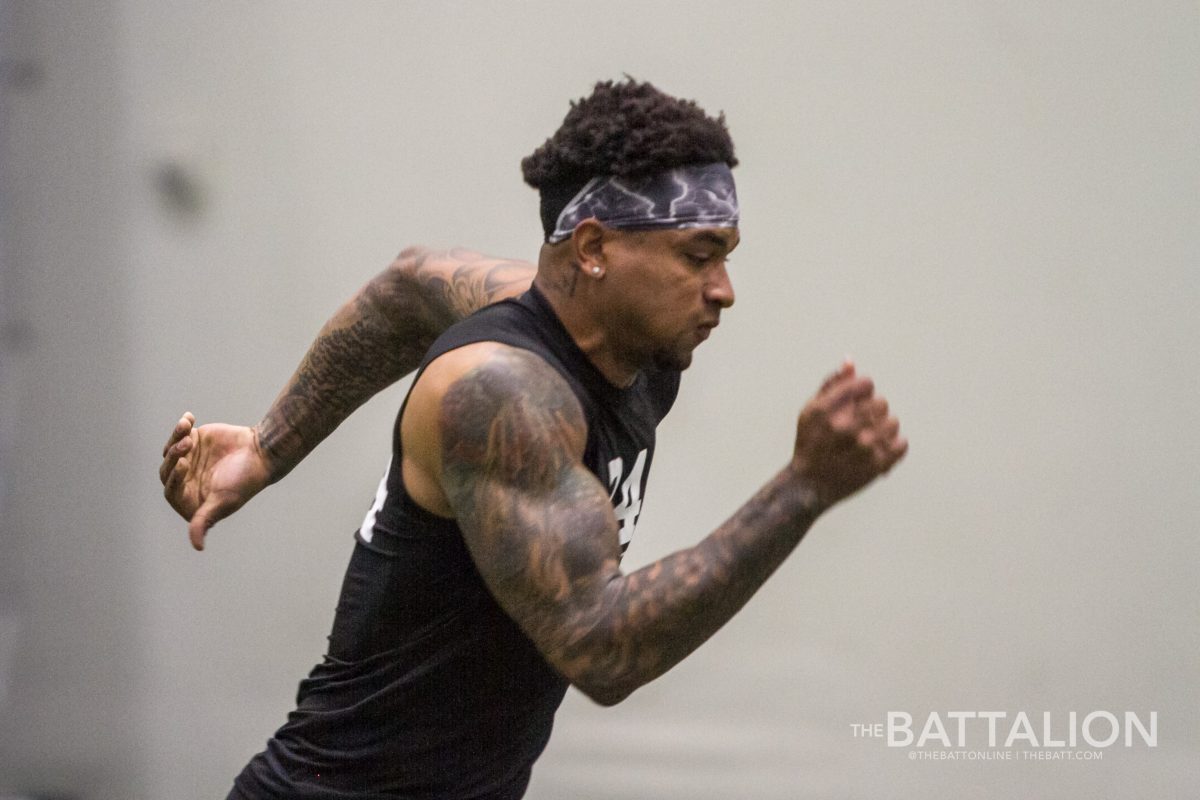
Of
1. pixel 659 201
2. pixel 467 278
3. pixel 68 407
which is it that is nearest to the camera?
pixel 659 201

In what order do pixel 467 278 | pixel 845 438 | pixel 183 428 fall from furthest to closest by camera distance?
pixel 467 278, pixel 183 428, pixel 845 438

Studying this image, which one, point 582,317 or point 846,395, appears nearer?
point 846,395

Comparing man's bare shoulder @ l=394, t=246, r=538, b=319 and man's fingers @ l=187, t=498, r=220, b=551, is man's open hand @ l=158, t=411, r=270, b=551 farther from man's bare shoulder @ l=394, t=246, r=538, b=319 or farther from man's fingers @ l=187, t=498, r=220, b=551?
man's bare shoulder @ l=394, t=246, r=538, b=319

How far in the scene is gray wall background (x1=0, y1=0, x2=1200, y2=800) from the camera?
2576mm

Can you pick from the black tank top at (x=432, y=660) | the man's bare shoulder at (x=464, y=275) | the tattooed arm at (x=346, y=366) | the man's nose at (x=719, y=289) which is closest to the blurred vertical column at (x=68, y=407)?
the tattooed arm at (x=346, y=366)

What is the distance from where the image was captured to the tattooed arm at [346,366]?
1.74 m

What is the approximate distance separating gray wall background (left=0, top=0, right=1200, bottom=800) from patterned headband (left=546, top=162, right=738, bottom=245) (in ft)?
3.94

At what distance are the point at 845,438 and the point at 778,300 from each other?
4.81 feet

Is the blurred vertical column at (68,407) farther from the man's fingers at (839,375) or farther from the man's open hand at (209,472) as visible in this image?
the man's fingers at (839,375)

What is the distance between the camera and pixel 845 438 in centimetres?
121

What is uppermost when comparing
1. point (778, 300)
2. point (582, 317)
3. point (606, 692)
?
point (778, 300)

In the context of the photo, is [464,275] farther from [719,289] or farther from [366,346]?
[719,289]

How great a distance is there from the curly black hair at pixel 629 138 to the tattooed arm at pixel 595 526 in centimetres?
28

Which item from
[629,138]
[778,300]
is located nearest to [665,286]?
[629,138]
